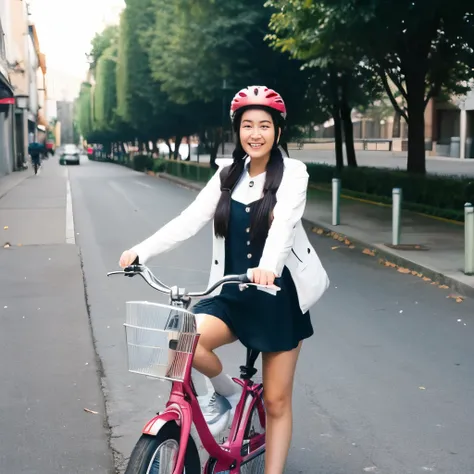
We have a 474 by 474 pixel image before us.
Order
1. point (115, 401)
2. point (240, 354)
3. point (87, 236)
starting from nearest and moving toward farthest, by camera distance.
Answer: point (115, 401) → point (240, 354) → point (87, 236)

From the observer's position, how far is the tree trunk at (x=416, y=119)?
2136cm

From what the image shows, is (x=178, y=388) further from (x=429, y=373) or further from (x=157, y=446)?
(x=429, y=373)

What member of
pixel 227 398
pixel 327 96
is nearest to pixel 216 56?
pixel 327 96

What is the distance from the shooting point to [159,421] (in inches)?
109

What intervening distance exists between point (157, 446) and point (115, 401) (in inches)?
97.2

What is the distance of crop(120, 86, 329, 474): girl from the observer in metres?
3.25

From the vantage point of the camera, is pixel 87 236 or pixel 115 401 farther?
pixel 87 236

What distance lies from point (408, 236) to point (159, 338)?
1121 centimetres

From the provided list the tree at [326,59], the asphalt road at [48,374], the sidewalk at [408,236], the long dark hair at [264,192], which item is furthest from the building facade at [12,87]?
the long dark hair at [264,192]

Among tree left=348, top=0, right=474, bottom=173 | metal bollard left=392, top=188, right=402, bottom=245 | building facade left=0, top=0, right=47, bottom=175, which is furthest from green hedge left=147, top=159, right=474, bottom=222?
building facade left=0, top=0, right=47, bottom=175

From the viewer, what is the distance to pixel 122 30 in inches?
2094

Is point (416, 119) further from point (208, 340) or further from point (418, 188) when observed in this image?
point (208, 340)

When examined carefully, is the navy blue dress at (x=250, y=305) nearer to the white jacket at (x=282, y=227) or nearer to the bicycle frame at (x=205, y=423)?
the white jacket at (x=282, y=227)

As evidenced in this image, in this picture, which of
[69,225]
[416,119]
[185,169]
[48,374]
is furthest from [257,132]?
[185,169]
